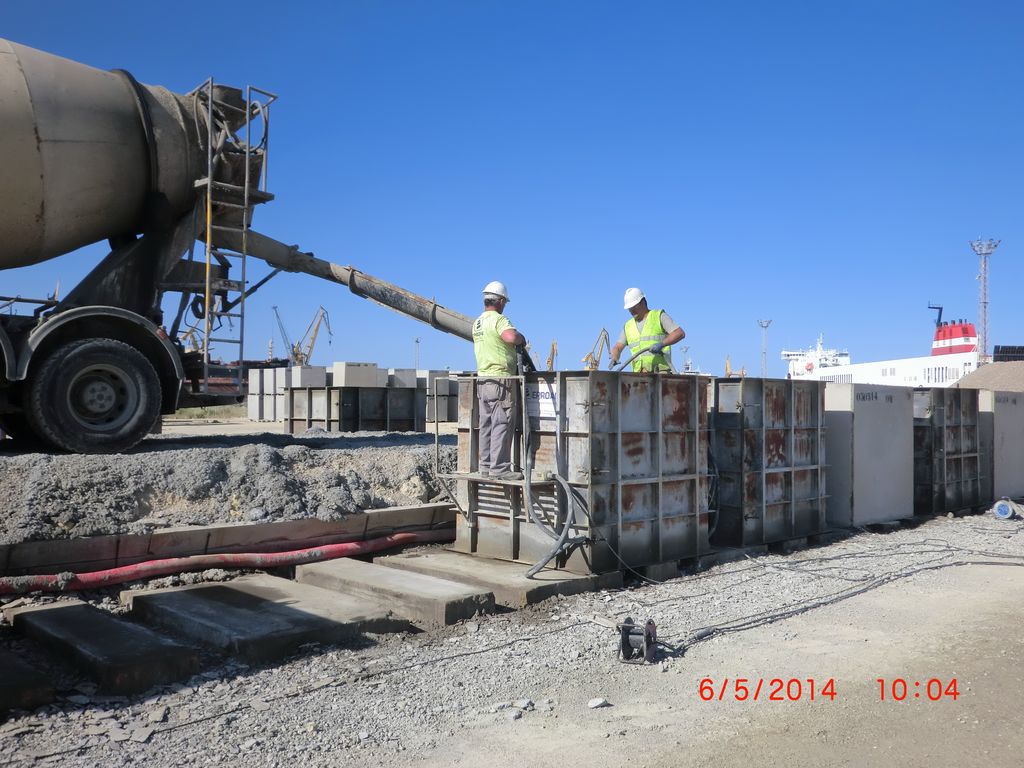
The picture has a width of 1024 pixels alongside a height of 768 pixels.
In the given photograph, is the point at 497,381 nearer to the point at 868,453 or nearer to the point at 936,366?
the point at 868,453

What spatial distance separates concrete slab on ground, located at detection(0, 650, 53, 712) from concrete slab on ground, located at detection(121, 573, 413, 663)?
3.96ft

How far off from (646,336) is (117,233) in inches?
265

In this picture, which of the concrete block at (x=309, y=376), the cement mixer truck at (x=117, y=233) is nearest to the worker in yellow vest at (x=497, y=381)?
the cement mixer truck at (x=117, y=233)

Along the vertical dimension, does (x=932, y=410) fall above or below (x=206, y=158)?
below

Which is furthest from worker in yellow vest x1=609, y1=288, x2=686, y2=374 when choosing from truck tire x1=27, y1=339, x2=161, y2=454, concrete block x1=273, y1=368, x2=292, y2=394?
concrete block x1=273, y1=368, x2=292, y2=394

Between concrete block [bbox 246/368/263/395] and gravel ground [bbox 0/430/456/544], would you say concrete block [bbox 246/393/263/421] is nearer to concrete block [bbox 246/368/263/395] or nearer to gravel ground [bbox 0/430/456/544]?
concrete block [bbox 246/368/263/395]

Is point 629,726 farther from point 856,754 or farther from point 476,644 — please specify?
point 476,644

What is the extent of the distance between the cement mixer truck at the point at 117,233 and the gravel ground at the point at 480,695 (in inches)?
192

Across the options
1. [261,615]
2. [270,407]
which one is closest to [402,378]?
[270,407]

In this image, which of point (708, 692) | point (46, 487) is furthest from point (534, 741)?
point (46, 487)

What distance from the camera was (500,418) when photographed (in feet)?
27.8

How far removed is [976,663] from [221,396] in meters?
8.63

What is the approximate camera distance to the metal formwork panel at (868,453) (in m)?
11.3

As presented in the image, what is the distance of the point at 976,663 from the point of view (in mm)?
5898
